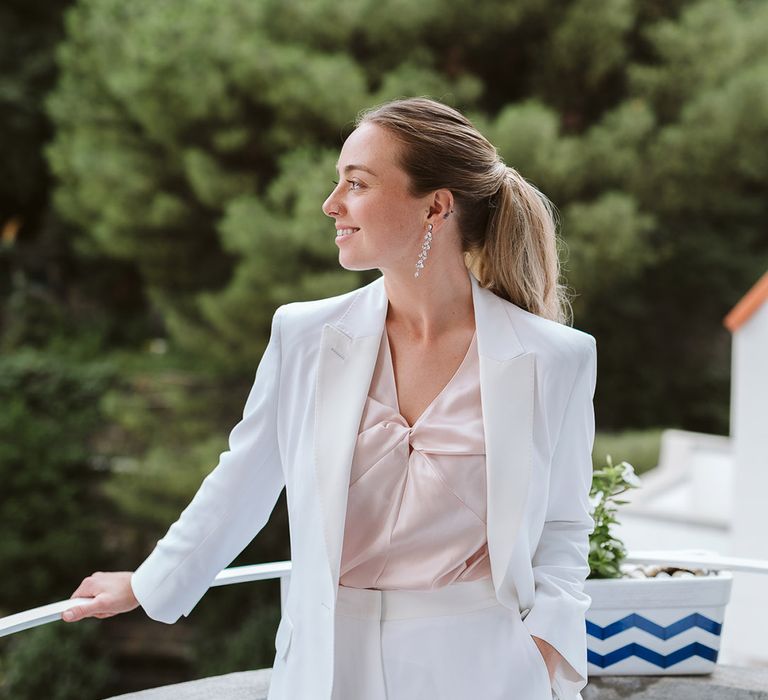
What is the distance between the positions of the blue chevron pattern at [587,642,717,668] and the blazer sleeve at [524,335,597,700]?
0.41m

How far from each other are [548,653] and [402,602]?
21cm

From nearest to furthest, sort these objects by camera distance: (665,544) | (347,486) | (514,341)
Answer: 1. (347,486)
2. (514,341)
3. (665,544)

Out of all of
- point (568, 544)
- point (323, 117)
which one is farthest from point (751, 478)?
point (568, 544)

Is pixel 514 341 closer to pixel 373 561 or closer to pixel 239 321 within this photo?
pixel 373 561

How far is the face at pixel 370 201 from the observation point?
4.28ft

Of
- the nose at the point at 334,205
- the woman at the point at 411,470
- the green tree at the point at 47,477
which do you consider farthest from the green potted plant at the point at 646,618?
the green tree at the point at 47,477

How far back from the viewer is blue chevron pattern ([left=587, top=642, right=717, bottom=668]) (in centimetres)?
177

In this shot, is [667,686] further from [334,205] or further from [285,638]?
[334,205]

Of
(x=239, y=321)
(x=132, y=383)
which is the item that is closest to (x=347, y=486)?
(x=239, y=321)

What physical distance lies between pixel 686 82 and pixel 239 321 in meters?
4.80

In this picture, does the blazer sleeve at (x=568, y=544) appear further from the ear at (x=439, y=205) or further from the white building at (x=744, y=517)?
the white building at (x=744, y=517)

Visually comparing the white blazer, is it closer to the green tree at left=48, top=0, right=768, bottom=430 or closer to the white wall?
the white wall

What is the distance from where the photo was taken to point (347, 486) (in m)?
1.25

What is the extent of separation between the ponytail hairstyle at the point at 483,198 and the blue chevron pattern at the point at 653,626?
0.57m
